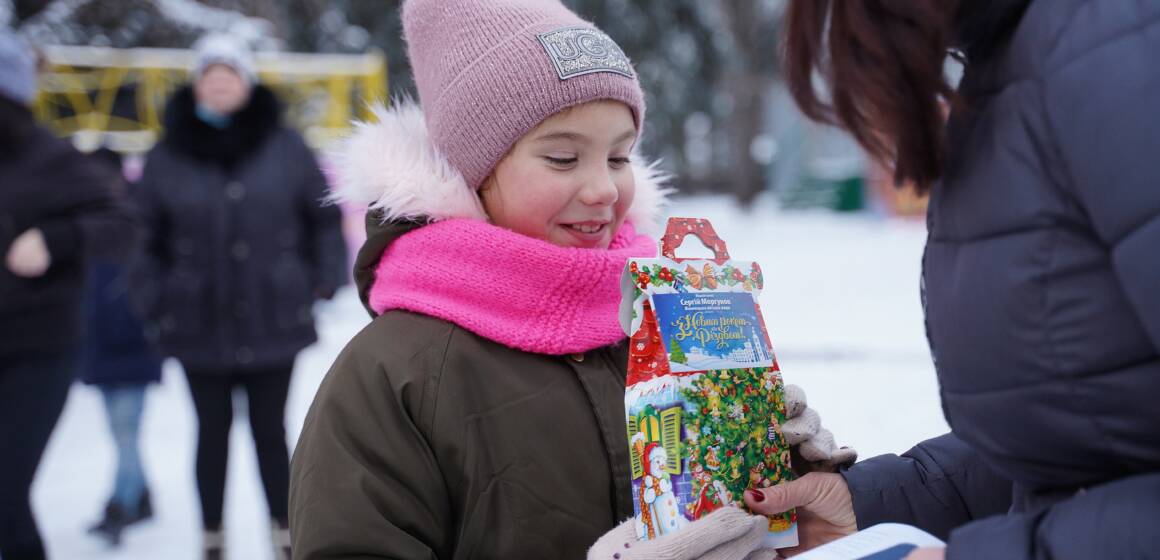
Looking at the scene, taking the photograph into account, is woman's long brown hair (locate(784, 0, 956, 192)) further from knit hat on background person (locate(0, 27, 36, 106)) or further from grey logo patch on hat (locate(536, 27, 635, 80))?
knit hat on background person (locate(0, 27, 36, 106))

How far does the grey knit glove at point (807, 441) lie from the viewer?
4.36 ft

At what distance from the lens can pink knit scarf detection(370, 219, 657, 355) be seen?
1.50 metres

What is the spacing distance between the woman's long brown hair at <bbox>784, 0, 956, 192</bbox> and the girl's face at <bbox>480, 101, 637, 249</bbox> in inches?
21.9

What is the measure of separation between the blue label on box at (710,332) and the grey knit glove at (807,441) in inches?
3.3

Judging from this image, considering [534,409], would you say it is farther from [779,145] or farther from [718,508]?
[779,145]

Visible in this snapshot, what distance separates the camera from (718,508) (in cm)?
122

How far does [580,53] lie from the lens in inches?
63.0

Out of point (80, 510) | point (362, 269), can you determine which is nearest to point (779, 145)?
point (80, 510)

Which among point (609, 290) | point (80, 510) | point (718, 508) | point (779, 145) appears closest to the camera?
point (718, 508)

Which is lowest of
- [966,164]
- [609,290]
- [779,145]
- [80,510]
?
[80,510]

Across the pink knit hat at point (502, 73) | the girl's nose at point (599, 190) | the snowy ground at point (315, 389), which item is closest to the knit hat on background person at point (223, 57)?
the snowy ground at point (315, 389)

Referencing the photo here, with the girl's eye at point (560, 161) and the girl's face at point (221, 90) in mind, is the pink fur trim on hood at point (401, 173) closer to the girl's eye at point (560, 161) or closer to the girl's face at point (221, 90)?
the girl's eye at point (560, 161)

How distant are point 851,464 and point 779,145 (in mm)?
26636

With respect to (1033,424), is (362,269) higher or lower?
higher
